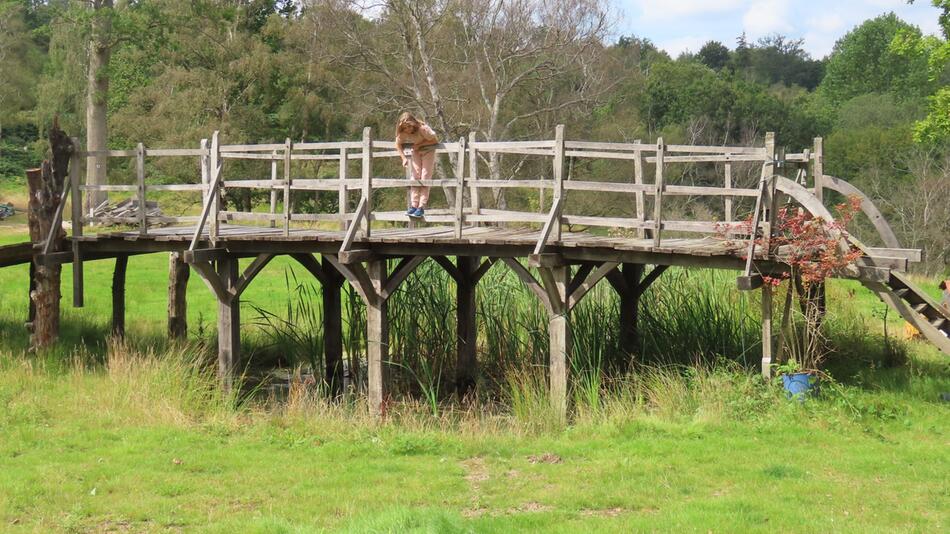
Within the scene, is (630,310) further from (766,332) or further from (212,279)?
(212,279)

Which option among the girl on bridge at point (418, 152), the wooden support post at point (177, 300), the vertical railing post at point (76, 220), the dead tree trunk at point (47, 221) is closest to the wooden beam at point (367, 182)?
the girl on bridge at point (418, 152)

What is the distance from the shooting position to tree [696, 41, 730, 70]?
325 feet

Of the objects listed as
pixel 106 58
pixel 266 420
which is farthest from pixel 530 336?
pixel 106 58

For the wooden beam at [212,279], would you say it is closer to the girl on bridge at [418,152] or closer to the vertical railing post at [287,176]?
the vertical railing post at [287,176]

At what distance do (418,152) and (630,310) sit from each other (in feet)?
13.4

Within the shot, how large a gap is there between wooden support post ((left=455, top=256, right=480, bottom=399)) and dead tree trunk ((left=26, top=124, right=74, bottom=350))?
6133 millimetres

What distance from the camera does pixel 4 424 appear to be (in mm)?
12273

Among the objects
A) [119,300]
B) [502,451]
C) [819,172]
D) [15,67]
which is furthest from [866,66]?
[502,451]

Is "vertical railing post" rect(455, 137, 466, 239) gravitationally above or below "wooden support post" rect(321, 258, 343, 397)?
above

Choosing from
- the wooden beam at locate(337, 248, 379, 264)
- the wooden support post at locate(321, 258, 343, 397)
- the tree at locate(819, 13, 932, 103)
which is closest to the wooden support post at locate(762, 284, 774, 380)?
the wooden beam at locate(337, 248, 379, 264)

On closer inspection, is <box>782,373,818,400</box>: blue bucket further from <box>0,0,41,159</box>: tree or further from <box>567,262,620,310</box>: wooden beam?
<box>0,0,41,159</box>: tree

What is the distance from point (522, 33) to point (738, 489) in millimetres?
26440

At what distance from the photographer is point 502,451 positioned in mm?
11328

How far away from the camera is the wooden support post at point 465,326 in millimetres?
17062
